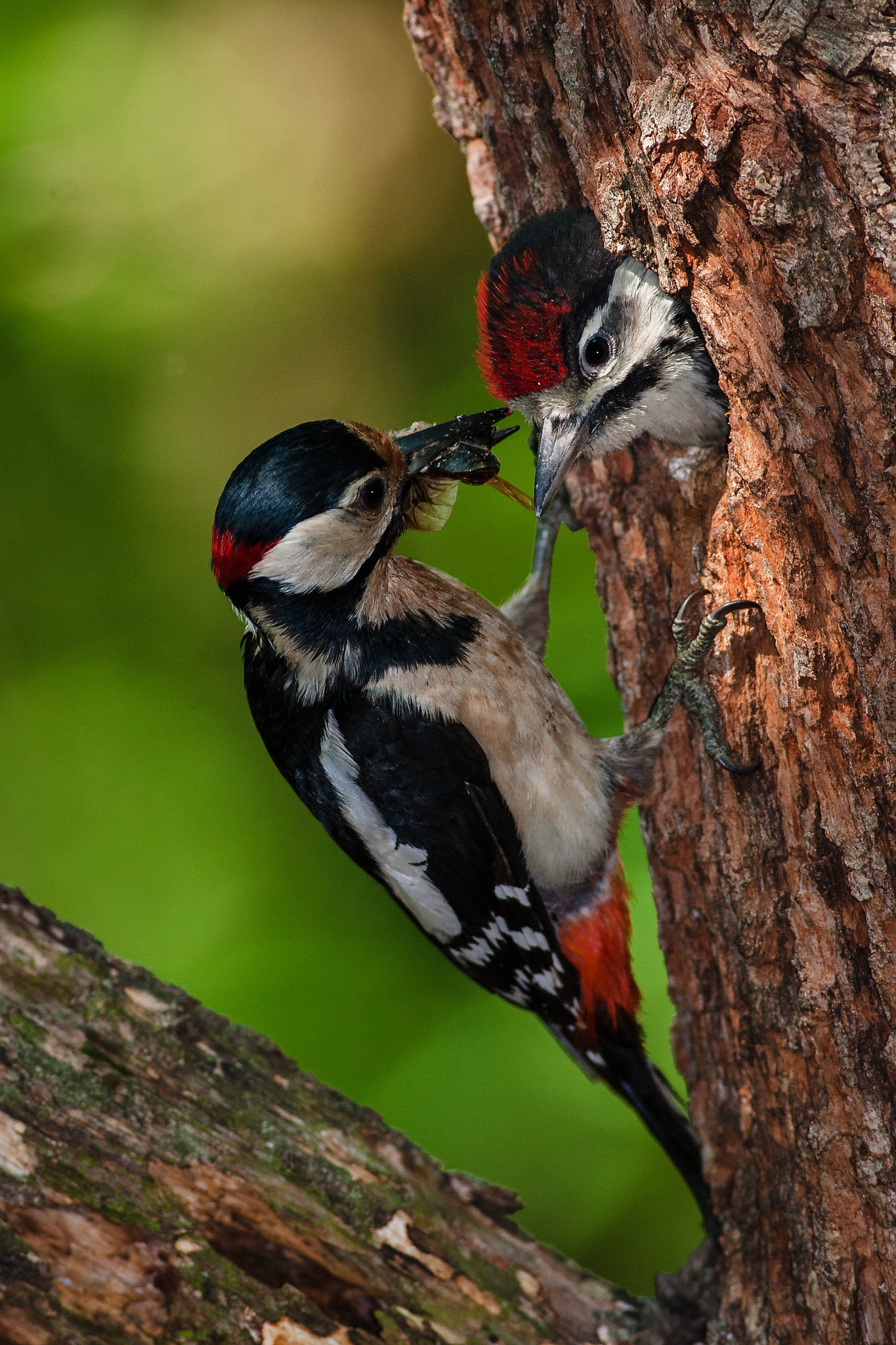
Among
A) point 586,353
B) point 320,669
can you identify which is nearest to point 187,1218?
point 320,669

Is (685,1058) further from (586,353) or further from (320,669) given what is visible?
(586,353)

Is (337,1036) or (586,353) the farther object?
(337,1036)

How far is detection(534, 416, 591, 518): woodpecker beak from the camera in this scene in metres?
1.93

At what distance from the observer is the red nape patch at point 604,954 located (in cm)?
217

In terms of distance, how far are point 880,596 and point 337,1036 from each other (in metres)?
2.04

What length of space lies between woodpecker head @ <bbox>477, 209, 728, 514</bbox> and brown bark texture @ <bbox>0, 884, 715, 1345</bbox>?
110cm

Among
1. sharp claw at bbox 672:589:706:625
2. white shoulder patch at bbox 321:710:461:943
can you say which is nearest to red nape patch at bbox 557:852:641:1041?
white shoulder patch at bbox 321:710:461:943

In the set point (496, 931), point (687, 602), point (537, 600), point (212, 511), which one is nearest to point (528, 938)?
point (496, 931)

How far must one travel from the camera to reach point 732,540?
1.64 metres

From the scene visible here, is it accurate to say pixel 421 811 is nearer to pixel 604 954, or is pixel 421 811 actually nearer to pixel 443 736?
pixel 443 736

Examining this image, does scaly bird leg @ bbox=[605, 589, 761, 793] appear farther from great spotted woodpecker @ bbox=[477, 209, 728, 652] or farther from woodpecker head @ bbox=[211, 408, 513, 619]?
woodpecker head @ bbox=[211, 408, 513, 619]

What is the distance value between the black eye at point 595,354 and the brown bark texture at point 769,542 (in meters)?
0.19

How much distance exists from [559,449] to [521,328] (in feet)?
0.73

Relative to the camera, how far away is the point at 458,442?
1.88m
